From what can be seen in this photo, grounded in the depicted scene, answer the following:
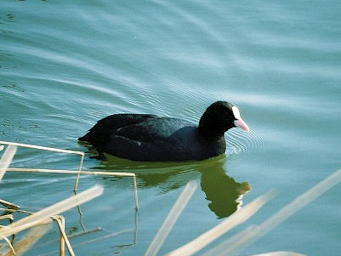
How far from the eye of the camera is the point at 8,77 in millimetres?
8945

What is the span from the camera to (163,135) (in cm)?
779

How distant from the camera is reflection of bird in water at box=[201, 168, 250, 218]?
6.82m

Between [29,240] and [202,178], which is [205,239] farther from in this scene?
[202,178]

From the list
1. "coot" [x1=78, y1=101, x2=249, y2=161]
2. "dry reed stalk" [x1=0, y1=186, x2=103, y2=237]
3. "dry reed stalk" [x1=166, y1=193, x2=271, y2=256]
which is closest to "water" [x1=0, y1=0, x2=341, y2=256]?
"coot" [x1=78, y1=101, x2=249, y2=161]

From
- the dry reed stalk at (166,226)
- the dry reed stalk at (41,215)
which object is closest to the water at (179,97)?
the dry reed stalk at (41,215)

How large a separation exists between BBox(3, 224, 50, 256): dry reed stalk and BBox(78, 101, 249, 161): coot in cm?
227

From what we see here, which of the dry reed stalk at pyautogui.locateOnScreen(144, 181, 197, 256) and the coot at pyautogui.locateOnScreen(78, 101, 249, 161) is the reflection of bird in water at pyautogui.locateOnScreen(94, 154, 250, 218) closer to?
the coot at pyautogui.locateOnScreen(78, 101, 249, 161)

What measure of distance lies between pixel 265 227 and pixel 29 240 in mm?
1696

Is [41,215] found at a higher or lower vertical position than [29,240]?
higher

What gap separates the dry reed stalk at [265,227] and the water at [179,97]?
12 centimetres

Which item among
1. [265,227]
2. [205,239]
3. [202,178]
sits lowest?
[202,178]

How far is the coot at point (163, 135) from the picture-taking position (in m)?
7.75

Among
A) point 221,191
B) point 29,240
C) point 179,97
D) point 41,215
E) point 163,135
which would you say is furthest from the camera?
point 179,97

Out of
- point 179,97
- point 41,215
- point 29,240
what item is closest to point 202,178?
point 179,97
